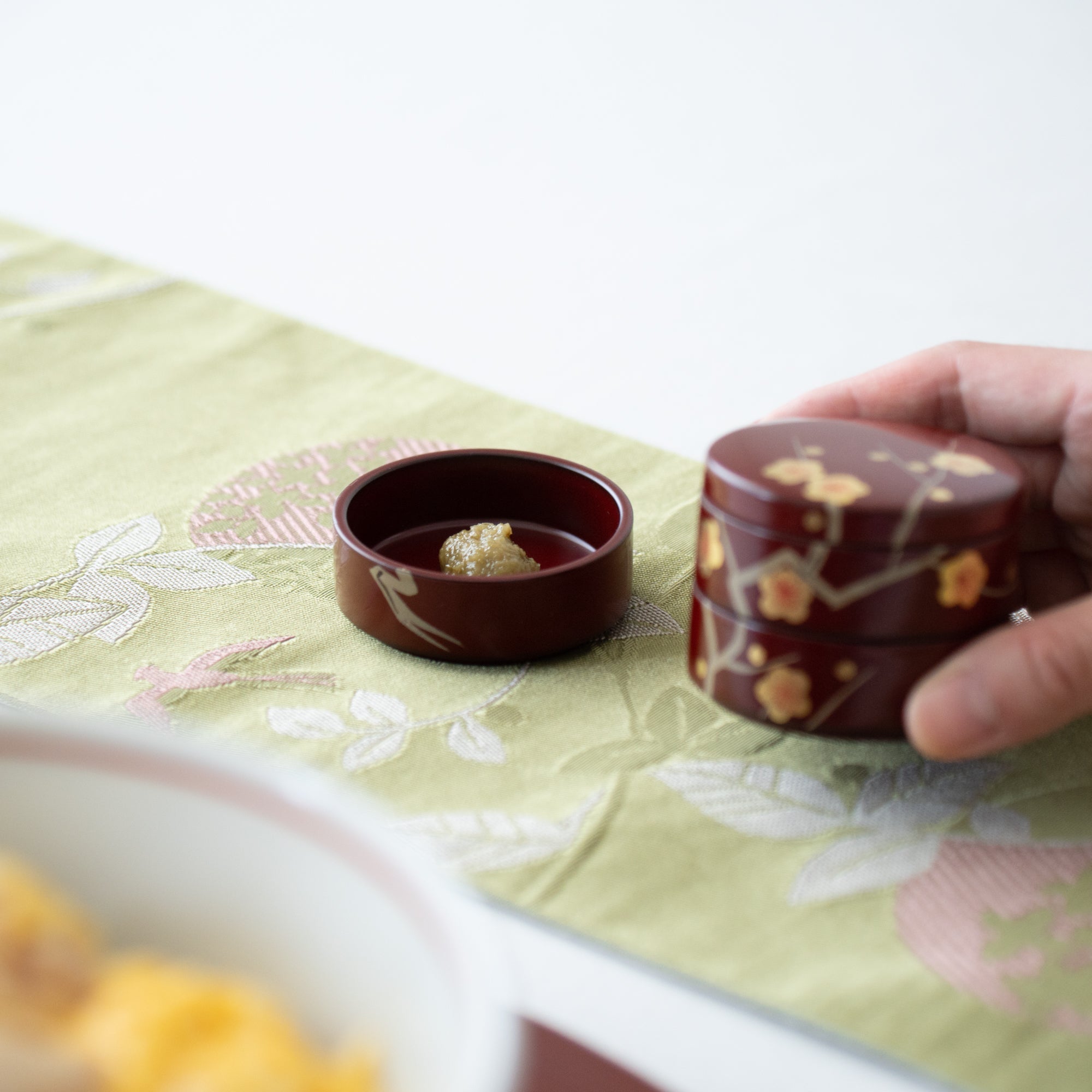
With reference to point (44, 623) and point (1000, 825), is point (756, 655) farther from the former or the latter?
point (44, 623)

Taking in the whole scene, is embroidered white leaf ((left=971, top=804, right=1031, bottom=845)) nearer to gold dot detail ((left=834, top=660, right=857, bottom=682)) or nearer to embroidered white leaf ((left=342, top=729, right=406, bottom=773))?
gold dot detail ((left=834, top=660, right=857, bottom=682))

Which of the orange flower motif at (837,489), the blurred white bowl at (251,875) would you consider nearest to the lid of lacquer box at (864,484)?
the orange flower motif at (837,489)

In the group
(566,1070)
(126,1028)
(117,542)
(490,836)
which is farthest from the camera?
(117,542)

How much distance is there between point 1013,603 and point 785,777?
4.8 inches

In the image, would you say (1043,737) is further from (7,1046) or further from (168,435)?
(168,435)

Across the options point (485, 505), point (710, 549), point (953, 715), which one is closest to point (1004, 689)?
point (953, 715)

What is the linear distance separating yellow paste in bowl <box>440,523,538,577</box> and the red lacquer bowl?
22 mm

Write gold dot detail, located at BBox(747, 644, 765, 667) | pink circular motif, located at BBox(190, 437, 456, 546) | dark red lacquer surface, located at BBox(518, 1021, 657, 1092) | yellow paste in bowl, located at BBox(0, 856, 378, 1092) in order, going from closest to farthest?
yellow paste in bowl, located at BBox(0, 856, 378, 1092)
dark red lacquer surface, located at BBox(518, 1021, 657, 1092)
gold dot detail, located at BBox(747, 644, 765, 667)
pink circular motif, located at BBox(190, 437, 456, 546)

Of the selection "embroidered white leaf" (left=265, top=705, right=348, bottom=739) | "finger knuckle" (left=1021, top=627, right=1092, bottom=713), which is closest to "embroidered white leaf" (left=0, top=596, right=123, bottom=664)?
"embroidered white leaf" (left=265, top=705, right=348, bottom=739)

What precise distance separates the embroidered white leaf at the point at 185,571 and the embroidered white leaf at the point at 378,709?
0.46 ft

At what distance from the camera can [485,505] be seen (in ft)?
2.35

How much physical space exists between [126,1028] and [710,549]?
0.32m

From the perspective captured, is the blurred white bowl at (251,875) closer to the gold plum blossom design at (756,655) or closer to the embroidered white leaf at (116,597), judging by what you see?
the gold plum blossom design at (756,655)

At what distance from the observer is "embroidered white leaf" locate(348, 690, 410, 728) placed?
0.58m
